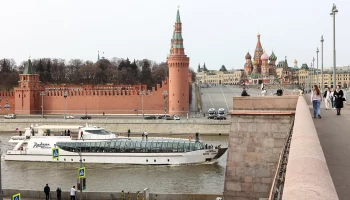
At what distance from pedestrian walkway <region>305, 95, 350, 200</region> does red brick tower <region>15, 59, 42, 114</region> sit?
47.8 meters

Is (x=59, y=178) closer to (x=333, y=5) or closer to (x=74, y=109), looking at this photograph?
(x=333, y=5)

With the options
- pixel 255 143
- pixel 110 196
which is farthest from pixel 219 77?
pixel 255 143

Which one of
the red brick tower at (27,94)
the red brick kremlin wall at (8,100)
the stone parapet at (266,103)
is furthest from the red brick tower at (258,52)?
the stone parapet at (266,103)

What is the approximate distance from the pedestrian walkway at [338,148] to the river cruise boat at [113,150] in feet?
46.8

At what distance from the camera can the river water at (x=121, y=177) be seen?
20.8 m

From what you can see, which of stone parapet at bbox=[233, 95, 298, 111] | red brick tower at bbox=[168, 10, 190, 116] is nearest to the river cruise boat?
stone parapet at bbox=[233, 95, 298, 111]

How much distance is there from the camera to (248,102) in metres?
12.2

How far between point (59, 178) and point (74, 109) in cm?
3154

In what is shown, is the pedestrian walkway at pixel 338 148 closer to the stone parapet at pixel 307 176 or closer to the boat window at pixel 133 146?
the stone parapet at pixel 307 176

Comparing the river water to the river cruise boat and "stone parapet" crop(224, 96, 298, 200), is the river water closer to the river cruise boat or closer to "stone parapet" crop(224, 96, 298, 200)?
the river cruise boat

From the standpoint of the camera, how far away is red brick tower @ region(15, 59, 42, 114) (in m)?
55.1

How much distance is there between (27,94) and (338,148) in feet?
171

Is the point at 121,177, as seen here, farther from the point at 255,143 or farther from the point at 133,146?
the point at 255,143

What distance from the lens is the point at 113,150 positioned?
2691cm
